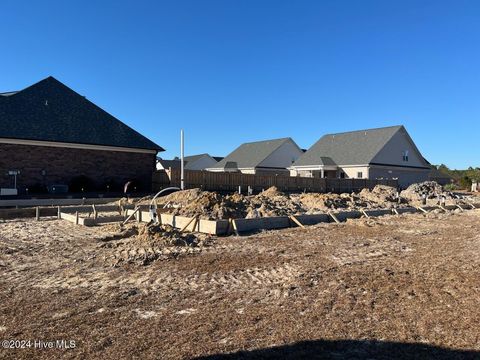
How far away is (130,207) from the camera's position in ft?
59.7

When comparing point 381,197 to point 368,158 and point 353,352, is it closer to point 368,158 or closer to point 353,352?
point 368,158

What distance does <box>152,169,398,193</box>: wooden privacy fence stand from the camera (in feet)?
99.7

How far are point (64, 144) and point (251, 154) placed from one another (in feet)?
85.9

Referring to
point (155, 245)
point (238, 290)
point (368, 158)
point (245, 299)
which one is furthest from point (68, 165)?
point (368, 158)

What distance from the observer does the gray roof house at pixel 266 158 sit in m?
47.1

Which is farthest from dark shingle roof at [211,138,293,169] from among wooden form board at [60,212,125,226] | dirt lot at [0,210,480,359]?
dirt lot at [0,210,480,359]

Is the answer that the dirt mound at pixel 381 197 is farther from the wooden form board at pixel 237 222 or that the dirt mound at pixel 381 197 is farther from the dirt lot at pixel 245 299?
the dirt lot at pixel 245 299

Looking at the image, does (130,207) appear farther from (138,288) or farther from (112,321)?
(112,321)

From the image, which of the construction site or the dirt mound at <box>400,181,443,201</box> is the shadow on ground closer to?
the construction site

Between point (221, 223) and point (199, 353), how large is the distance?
8361 mm

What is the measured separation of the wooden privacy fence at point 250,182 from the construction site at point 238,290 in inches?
636

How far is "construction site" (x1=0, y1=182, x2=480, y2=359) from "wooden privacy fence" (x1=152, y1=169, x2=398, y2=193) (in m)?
16.1

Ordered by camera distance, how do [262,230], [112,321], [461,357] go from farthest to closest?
[262,230] < [112,321] < [461,357]

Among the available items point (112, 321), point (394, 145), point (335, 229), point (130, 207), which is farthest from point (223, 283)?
point (394, 145)
